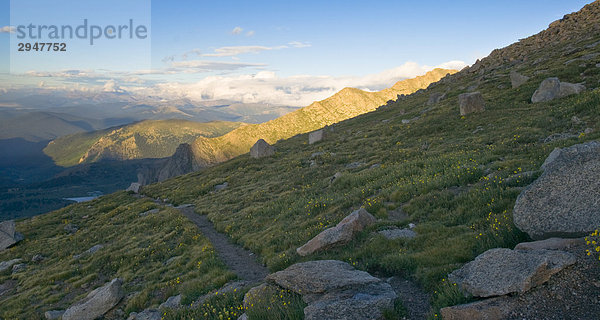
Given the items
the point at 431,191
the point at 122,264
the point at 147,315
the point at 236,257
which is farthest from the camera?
the point at 122,264

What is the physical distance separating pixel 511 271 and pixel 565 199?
3.22 metres

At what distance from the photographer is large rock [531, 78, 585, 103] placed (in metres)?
31.2

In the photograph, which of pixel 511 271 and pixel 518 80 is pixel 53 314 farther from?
pixel 518 80

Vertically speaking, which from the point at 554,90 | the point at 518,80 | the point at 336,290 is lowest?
the point at 336,290

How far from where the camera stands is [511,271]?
686 centimetres

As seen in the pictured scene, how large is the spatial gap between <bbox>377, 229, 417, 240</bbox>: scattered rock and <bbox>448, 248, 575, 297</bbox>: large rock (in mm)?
4666

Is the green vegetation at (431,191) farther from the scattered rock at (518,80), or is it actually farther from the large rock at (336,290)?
the large rock at (336,290)

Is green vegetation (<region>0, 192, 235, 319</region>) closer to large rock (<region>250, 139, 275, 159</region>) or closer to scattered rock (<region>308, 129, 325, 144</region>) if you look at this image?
large rock (<region>250, 139, 275, 159</region>)

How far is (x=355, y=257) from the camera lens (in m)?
11.7

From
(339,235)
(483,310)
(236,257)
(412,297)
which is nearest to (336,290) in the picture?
(412,297)

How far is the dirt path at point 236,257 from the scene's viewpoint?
15.3 m

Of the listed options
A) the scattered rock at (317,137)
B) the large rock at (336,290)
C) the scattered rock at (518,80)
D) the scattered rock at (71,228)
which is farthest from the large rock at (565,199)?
the scattered rock at (317,137)

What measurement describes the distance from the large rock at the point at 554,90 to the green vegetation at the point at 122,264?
114 ft

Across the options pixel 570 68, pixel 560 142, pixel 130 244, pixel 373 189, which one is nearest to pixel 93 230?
pixel 130 244
